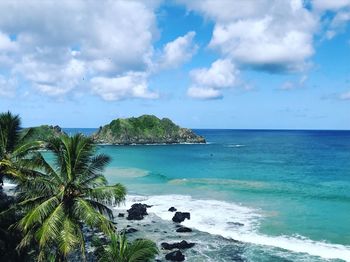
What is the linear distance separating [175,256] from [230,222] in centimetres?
1475

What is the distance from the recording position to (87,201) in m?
19.7

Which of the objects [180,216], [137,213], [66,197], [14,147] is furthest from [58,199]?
[137,213]

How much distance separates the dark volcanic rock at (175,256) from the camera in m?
35.3

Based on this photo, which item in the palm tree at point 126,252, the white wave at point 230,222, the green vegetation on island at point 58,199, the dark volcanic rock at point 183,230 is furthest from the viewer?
the dark volcanic rock at point 183,230

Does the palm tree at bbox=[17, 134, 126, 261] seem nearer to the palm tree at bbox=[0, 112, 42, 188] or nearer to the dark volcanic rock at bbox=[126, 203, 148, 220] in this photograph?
the palm tree at bbox=[0, 112, 42, 188]

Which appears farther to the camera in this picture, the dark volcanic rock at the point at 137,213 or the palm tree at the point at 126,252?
the dark volcanic rock at the point at 137,213

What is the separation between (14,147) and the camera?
2208cm

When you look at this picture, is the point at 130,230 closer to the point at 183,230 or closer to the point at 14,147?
the point at 183,230

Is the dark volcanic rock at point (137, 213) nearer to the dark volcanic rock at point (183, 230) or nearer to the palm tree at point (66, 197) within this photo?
the dark volcanic rock at point (183, 230)

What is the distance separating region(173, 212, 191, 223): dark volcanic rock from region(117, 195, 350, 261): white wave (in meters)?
0.49

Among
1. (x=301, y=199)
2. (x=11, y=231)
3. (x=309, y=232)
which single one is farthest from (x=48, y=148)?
(x=301, y=199)

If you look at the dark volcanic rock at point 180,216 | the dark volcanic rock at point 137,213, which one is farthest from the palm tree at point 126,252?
the dark volcanic rock at point 137,213

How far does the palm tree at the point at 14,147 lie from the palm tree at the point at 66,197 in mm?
765

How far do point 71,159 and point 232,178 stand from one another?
71.2 m
